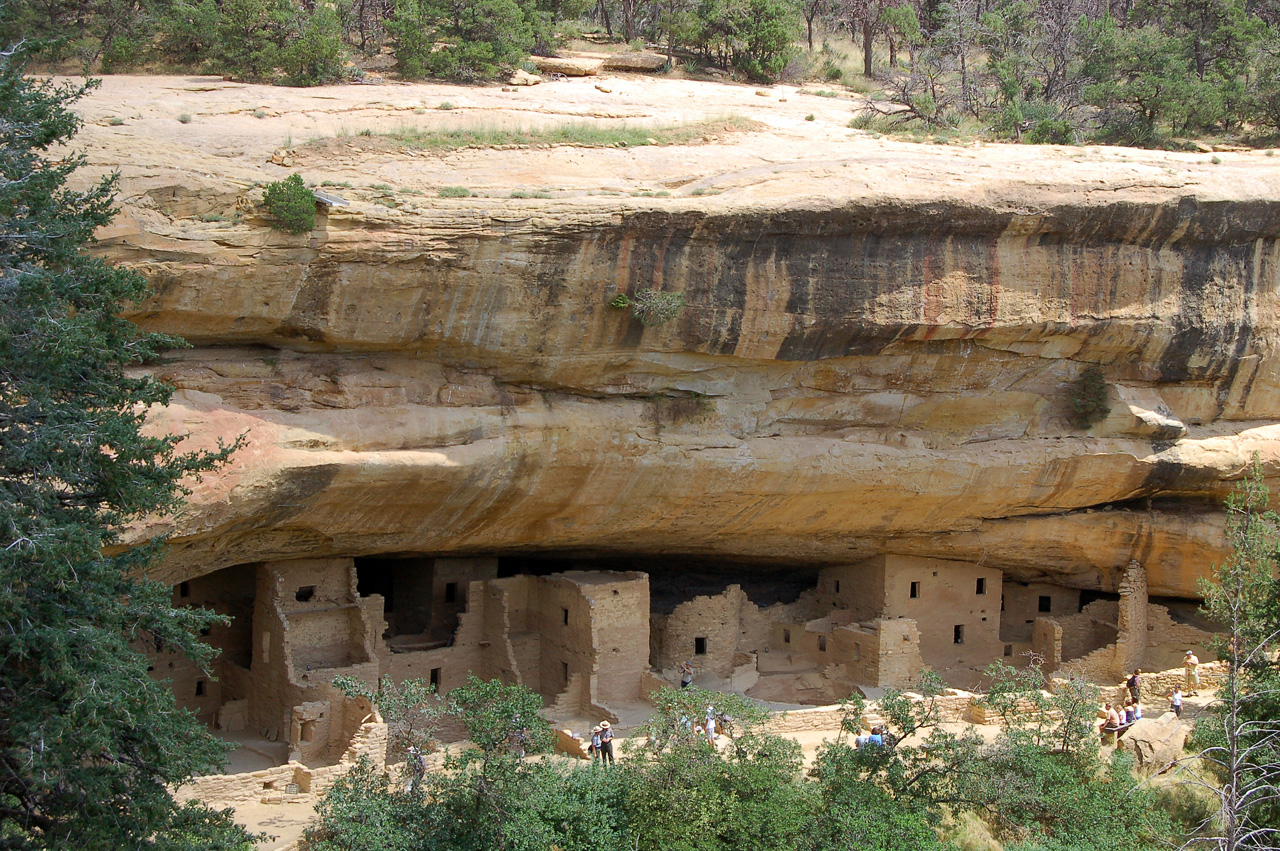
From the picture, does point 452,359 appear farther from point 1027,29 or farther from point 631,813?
point 1027,29

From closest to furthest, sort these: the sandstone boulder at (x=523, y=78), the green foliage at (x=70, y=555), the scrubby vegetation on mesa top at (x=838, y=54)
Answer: the green foliage at (x=70, y=555) < the scrubby vegetation on mesa top at (x=838, y=54) < the sandstone boulder at (x=523, y=78)

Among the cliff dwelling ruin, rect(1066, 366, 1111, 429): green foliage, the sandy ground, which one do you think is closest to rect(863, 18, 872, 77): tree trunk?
the sandy ground

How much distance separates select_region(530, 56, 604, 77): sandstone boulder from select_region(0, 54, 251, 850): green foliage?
1278 cm

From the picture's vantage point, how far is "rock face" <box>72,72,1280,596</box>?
1466cm

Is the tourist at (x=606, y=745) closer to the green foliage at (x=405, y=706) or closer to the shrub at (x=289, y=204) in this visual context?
the green foliage at (x=405, y=706)

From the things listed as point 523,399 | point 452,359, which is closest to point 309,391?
point 452,359

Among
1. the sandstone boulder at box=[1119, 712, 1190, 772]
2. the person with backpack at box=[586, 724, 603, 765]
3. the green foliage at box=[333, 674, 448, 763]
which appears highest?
the green foliage at box=[333, 674, 448, 763]

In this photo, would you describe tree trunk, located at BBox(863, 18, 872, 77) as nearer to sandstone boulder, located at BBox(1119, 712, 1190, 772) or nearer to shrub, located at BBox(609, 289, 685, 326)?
shrub, located at BBox(609, 289, 685, 326)

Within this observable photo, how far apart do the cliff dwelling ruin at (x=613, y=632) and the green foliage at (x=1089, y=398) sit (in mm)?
3670

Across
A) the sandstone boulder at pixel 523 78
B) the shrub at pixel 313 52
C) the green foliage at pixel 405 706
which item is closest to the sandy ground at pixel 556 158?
the shrub at pixel 313 52

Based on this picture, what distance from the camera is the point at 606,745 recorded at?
51.4ft

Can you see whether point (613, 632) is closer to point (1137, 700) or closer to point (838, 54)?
point (1137, 700)

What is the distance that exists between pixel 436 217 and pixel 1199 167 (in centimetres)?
1173

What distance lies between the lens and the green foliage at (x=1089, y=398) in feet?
61.7
